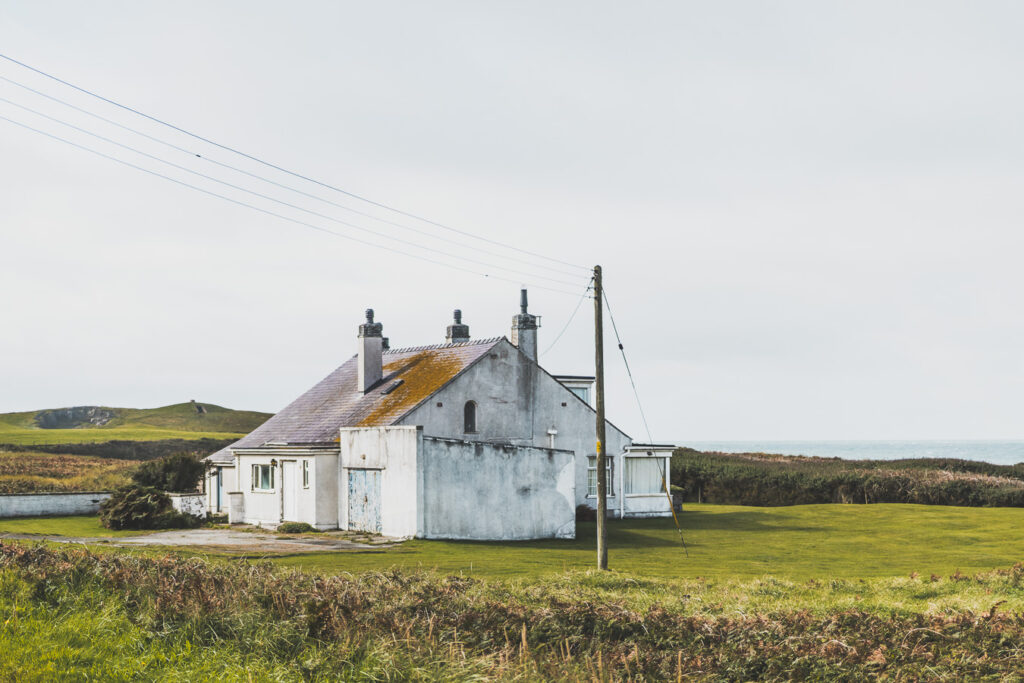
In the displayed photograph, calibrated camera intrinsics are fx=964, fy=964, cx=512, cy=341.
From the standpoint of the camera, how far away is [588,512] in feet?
131

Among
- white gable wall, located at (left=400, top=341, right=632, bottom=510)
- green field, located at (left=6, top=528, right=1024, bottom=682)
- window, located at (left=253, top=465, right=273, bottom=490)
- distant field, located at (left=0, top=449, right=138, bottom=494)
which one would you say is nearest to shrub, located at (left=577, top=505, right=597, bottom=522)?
white gable wall, located at (left=400, top=341, right=632, bottom=510)

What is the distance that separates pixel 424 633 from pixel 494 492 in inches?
785

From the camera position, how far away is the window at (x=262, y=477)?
120 feet

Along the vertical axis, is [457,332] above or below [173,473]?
above

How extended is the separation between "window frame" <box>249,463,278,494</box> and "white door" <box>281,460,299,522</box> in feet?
1.97

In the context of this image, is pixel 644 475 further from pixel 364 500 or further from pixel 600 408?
pixel 600 408

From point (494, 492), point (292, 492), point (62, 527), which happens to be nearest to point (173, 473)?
point (62, 527)

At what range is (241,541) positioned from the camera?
29.0 metres

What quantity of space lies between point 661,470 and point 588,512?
184 inches

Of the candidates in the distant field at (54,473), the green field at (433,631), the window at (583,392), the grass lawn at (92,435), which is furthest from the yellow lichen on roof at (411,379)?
the grass lawn at (92,435)

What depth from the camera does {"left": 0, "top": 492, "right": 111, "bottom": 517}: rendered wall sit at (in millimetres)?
37688

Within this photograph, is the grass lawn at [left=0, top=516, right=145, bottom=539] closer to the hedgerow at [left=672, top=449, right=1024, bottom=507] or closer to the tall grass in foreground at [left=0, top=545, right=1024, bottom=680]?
the tall grass in foreground at [left=0, top=545, right=1024, bottom=680]

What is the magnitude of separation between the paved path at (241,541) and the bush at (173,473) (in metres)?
9.65

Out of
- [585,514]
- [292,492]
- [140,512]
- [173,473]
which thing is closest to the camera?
[140,512]
